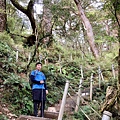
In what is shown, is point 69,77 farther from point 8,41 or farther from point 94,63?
point 8,41

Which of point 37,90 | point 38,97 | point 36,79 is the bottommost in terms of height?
point 38,97

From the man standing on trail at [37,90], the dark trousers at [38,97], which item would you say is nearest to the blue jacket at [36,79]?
the man standing on trail at [37,90]

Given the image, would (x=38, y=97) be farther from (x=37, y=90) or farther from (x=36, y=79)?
(x=36, y=79)

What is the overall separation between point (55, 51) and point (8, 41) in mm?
4116

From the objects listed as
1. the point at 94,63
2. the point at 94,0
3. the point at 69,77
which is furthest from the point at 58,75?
the point at 94,0

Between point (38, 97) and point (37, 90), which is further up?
point (37, 90)

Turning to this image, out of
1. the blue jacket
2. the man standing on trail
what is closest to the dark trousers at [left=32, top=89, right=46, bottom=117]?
the man standing on trail

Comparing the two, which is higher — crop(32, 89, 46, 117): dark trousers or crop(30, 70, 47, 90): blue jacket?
crop(30, 70, 47, 90): blue jacket

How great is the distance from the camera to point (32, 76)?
573cm

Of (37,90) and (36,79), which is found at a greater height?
(36,79)

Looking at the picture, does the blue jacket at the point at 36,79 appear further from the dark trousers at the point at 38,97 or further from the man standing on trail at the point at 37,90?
the dark trousers at the point at 38,97

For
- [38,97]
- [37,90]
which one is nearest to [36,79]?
[37,90]

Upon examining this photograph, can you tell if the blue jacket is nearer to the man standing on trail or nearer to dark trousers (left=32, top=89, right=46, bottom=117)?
the man standing on trail

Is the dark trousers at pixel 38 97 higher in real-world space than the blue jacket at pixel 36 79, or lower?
Result: lower
